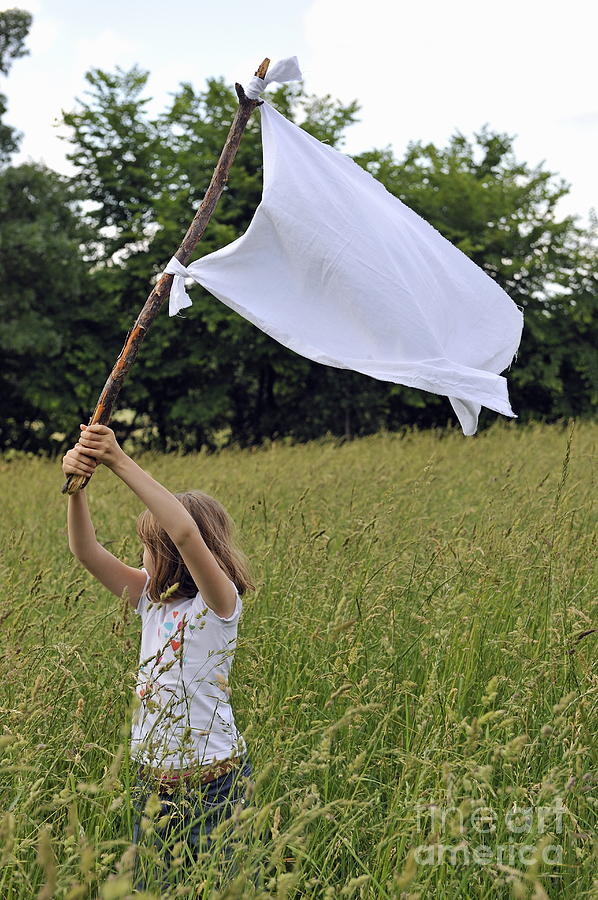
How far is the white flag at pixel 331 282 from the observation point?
2654 millimetres

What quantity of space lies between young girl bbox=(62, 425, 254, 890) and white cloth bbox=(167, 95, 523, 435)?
663mm

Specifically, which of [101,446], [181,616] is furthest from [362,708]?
[101,446]

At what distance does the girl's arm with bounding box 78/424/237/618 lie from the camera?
2121 mm

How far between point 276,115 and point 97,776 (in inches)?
88.2

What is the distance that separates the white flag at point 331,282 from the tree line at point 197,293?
10.8 m

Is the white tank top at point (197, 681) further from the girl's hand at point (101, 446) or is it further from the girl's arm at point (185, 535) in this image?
the girl's hand at point (101, 446)

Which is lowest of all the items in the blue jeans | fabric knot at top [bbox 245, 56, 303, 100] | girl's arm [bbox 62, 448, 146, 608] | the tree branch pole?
the blue jeans

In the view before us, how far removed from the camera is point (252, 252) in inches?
108

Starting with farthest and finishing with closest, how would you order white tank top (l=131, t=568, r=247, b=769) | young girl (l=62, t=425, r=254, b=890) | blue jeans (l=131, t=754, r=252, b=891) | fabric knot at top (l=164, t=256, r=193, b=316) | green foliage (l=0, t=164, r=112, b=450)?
green foliage (l=0, t=164, r=112, b=450), fabric knot at top (l=164, t=256, r=193, b=316), white tank top (l=131, t=568, r=247, b=769), young girl (l=62, t=425, r=254, b=890), blue jeans (l=131, t=754, r=252, b=891)

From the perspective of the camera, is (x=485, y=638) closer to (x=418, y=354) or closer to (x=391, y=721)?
(x=391, y=721)

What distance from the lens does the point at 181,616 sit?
2.32 metres

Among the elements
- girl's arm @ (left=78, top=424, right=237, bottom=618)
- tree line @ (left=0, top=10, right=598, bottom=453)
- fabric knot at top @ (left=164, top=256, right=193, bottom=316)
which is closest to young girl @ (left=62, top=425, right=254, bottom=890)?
girl's arm @ (left=78, top=424, right=237, bottom=618)

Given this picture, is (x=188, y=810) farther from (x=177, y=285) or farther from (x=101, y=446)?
(x=177, y=285)

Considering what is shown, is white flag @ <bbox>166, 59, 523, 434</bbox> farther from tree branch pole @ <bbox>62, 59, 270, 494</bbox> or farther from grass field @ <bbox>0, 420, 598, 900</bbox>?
grass field @ <bbox>0, 420, 598, 900</bbox>
